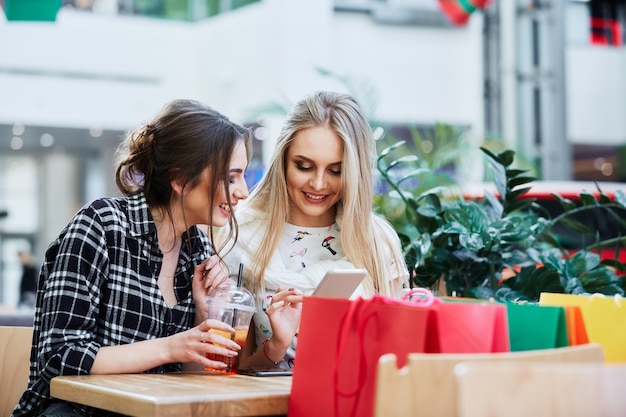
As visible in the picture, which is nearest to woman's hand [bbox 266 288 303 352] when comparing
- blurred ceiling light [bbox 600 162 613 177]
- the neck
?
the neck

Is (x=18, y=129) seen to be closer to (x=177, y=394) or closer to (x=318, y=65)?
(x=318, y=65)

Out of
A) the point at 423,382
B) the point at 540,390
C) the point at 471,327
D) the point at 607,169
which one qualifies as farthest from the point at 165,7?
the point at 540,390

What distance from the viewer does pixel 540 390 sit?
1.34 meters

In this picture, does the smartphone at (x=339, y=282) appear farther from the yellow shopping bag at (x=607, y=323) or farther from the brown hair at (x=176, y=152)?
the yellow shopping bag at (x=607, y=323)

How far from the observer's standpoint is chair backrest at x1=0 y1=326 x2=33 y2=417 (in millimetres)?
2766

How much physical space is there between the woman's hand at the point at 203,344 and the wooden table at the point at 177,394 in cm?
5

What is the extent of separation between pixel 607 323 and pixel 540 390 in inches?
29.9

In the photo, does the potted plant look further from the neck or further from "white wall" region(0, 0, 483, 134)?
"white wall" region(0, 0, 483, 134)

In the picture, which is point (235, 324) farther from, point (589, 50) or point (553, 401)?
point (589, 50)

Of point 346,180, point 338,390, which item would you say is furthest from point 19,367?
point 338,390

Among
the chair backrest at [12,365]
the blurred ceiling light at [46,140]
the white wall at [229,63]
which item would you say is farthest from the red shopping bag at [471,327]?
the blurred ceiling light at [46,140]

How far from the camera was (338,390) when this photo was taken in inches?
72.3

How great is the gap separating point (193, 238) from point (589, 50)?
45.6 ft

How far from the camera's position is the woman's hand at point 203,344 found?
7.07 feet
